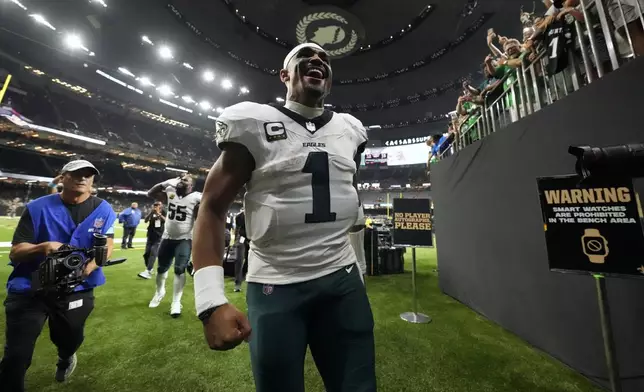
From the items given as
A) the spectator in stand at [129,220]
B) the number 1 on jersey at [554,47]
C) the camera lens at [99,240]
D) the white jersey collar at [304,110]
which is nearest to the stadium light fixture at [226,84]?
the spectator in stand at [129,220]

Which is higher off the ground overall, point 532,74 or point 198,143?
point 198,143

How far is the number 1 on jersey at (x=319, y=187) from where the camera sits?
1.01 meters

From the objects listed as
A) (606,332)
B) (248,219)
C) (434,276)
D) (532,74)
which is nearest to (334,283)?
(248,219)

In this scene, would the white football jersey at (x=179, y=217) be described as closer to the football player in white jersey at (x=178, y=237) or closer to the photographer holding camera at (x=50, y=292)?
the football player in white jersey at (x=178, y=237)

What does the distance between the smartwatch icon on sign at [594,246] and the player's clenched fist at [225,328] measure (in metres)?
2.17

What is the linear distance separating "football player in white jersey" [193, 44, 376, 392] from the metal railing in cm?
286

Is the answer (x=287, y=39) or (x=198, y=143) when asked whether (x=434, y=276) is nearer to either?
(x=287, y=39)

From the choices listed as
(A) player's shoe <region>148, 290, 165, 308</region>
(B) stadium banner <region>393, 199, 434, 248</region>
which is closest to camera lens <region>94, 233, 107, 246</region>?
(A) player's shoe <region>148, 290, 165, 308</region>

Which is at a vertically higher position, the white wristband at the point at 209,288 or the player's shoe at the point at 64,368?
the white wristband at the point at 209,288

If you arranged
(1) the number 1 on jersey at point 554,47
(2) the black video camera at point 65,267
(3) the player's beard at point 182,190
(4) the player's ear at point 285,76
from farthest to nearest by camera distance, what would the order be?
(3) the player's beard at point 182,190 < (1) the number 1 on jersey at point 554,47 < (2) the black video camera at point 65,267 < (4) the player's ear at point 285,76

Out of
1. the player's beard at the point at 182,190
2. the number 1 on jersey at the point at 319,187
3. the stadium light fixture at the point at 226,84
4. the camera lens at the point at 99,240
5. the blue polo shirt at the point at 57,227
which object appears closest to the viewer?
the number 1 on jersey at the point at 319,187

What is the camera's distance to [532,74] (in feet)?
10.2

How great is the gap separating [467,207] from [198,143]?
41.4 m

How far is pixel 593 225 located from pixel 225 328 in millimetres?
2290
